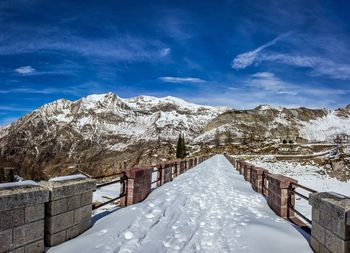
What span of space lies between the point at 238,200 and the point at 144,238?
530 cm

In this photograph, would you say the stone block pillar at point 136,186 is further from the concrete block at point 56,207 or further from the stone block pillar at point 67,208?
the concrete block at point 56,207

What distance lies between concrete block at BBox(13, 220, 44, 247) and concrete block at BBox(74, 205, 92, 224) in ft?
3.06

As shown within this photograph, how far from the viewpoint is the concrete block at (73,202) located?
5.65 meters

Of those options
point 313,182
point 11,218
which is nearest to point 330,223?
point 11,218

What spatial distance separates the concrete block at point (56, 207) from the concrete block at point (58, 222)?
3.2 inches

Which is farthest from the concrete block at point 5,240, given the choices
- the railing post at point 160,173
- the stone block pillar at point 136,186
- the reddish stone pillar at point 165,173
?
the reddish stone pillar at point 165,173

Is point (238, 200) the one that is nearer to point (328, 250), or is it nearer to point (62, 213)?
point (328, 250)

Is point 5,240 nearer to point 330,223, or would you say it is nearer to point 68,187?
point 68,187

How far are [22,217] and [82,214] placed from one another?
160 centimetres

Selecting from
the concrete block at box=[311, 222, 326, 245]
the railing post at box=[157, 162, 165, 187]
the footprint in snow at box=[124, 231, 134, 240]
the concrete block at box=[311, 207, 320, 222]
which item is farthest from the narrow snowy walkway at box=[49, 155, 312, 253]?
the railing post at box=[157, 162, 165, 187]

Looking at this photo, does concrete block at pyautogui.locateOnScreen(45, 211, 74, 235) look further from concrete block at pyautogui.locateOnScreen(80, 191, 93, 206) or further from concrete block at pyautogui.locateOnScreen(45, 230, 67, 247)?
concrete block at pyautogui.locateOnScreen(80, 191, 93, 206)

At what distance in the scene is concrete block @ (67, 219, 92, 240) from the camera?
5723 mm

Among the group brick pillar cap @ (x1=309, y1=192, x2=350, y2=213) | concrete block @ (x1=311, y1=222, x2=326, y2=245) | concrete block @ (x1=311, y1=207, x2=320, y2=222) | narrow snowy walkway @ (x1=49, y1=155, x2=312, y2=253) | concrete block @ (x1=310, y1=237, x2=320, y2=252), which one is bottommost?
narrow snowy walkway @ (x1=49, y1=155, x2=312, y2=253)

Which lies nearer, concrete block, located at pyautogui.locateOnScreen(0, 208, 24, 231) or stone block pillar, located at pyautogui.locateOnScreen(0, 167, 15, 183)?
concrete block, located at pyautogui.locateOnScreen(0, 208, 24, 231)
